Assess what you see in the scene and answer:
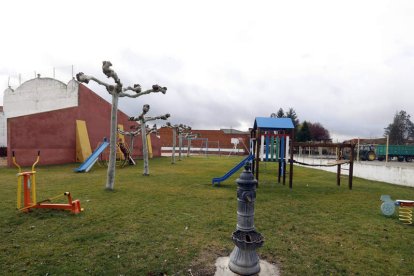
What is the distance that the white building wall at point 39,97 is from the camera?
2373cm

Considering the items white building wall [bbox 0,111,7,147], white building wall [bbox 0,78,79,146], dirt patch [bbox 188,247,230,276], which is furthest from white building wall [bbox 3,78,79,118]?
dirt patch [bbox 188,247,230,276]

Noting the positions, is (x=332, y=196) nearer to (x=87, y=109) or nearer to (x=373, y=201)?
(x=373, y=201)

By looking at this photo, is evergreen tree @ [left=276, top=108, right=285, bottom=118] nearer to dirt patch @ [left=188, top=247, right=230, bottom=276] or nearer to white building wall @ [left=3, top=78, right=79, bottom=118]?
white building wall @ [left=3, top=78, right=79, bottom=118]

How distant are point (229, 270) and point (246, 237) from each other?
1.58 feet

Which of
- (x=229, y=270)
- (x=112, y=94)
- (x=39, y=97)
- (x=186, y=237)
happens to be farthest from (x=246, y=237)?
(x=39, y=97)

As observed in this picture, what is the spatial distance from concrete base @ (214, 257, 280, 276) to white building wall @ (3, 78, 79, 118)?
75.1ft

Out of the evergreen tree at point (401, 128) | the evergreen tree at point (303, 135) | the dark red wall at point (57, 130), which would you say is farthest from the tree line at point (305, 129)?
the dark red wall at point (57, 130)

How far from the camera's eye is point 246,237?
3473 millimetres

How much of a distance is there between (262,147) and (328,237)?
21.2ft

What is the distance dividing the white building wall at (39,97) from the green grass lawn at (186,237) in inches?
703

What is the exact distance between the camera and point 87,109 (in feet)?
73.1

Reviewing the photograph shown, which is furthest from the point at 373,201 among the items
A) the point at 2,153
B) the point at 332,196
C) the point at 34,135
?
the point at 2,153

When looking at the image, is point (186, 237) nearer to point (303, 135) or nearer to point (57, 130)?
point (57, 130)

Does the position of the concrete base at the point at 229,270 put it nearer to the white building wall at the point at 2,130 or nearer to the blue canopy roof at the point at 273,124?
the blue canopy roof at the point at 273,124
